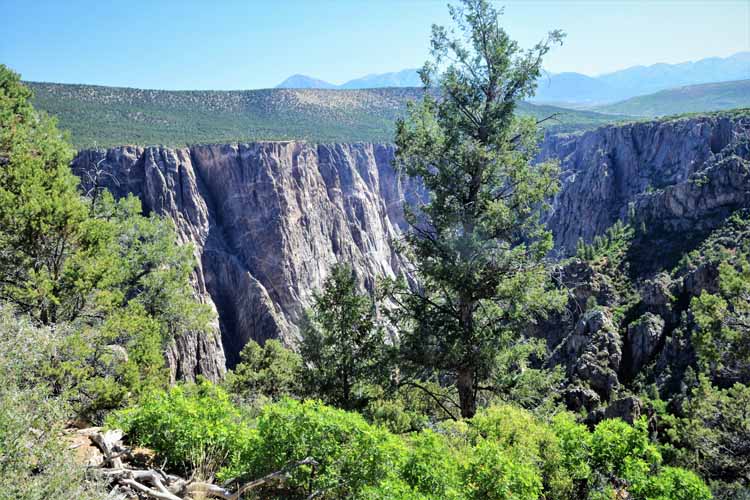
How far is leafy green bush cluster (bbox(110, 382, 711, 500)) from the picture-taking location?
230 inches

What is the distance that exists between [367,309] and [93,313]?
7.23 meters

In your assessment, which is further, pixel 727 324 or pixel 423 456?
pixel 727 324

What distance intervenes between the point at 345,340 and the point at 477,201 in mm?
5780

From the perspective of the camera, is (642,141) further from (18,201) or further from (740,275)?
(18,201)

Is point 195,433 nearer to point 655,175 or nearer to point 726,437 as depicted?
point 726,437

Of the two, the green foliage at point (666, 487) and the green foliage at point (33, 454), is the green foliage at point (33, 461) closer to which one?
the green foliage at point (33, 454)

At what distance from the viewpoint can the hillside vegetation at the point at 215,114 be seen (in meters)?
68.1

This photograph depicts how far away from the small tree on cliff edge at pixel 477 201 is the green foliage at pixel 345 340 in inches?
109

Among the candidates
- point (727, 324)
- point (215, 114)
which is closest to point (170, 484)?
point (727, 324)

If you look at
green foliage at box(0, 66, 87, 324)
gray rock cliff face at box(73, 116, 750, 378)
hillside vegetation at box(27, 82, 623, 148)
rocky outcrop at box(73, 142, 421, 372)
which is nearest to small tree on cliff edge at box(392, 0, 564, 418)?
green foliage at box(0, 66, 87, 324)

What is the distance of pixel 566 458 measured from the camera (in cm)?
675

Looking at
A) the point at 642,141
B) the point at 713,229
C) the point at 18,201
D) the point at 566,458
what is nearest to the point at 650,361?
the point at 713,229

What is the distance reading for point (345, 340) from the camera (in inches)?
534

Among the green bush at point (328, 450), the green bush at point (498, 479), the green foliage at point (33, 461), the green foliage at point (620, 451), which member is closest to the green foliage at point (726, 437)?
the green foliage at point (620, 451)
